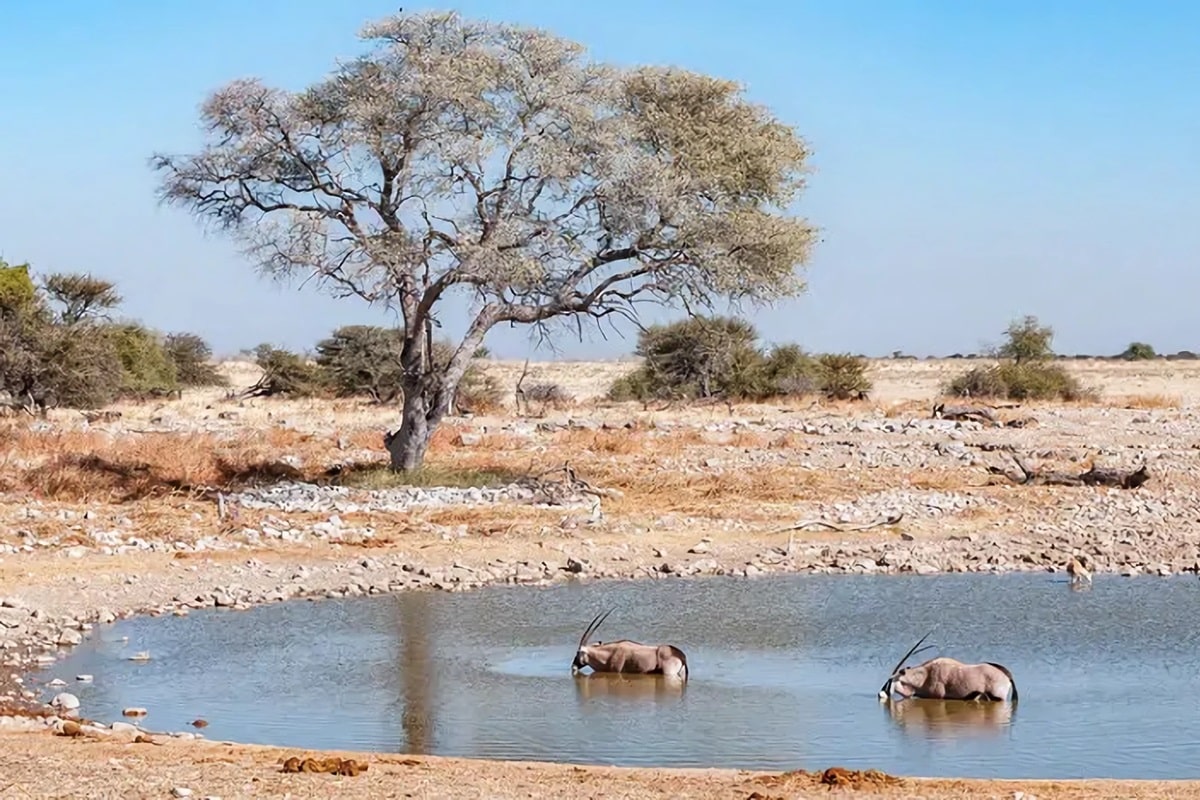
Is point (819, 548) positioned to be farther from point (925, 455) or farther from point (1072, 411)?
point (1072, 411)

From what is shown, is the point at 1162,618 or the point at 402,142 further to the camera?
the point at 402,142

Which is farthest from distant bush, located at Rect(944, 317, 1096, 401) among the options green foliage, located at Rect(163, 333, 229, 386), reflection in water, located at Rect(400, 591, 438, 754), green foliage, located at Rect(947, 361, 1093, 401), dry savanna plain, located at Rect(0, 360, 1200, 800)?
reflection in water, located at Rect(400, 591, 438, 754)

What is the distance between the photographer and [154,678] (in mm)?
11320

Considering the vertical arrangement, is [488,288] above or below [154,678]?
above

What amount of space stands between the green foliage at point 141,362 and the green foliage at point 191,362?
5.01m

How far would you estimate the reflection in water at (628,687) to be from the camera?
10.6 metres

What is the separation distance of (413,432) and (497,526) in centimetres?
339

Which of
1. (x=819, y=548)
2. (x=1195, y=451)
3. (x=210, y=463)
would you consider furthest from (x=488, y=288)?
(x=1195, y=451)

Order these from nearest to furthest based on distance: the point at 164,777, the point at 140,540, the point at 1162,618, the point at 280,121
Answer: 1. the point at 164,777
2. the point at 1162,618
3. the point at 140,540
4. the point at 280,121

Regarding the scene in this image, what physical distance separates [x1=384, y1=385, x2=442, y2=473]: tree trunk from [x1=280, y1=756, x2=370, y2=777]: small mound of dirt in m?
13.3

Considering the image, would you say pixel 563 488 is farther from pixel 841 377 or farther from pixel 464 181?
pixel 841 377

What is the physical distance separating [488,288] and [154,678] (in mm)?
10160

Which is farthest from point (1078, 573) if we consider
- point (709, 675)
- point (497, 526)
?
point (497, 526)

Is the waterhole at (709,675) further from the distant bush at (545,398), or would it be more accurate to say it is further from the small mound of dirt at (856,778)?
the distant bush at (545,398)
